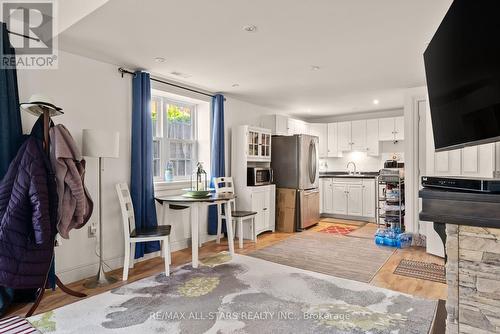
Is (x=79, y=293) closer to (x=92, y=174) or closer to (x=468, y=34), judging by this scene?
(x=92, y=174)

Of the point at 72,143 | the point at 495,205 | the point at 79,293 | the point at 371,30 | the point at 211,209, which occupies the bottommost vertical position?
the point at 79,293

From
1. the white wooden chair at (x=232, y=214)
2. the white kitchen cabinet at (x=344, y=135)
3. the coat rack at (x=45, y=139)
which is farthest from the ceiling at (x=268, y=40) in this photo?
the white kitchen cabinet at (x=344, y=135)

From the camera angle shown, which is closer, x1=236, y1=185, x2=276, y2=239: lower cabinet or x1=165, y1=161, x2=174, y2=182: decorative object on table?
x1=165, y1=161, x2=174, y2=182: decorative object on table

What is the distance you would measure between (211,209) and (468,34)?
12.9 feet

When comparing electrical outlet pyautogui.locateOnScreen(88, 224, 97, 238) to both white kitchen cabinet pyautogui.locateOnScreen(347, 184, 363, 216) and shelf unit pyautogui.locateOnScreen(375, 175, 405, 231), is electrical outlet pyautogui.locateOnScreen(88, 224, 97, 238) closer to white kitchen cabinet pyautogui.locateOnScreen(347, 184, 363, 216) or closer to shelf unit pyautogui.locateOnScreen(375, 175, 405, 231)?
shelf unit pyautogui.locateOnScreen(375, 175, 405, 231)

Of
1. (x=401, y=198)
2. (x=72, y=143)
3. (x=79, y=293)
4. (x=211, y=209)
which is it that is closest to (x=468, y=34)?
(x=72, y=143)

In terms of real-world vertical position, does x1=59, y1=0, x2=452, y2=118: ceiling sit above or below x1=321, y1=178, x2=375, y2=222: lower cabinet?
above

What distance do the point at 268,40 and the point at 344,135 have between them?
444cm

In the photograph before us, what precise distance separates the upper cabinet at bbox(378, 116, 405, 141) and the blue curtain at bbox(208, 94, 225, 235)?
353 cm

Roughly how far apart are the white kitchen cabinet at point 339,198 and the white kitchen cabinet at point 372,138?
943 millimetres

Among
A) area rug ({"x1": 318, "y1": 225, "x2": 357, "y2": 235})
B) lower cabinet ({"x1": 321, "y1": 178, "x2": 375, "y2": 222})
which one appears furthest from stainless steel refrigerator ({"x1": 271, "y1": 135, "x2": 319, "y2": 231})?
lower cabinet ({"x1": 321, "y1": 178, "x2": 375, "y2": 222})

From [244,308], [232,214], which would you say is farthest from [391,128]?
[244,308]

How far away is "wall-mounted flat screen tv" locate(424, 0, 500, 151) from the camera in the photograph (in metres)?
1.03

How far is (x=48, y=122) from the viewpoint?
262 centimetres
